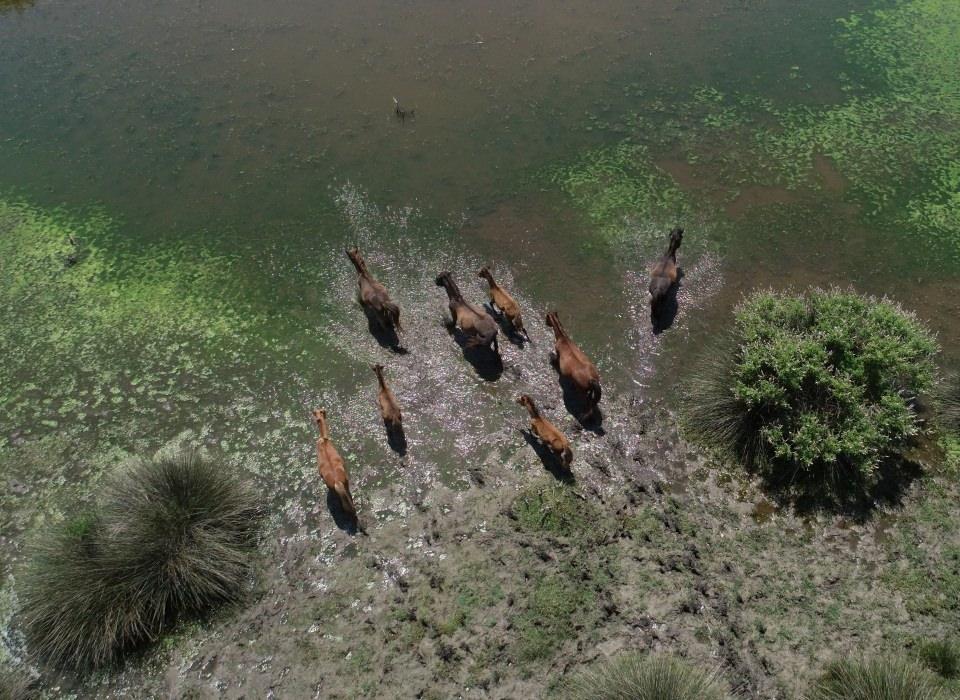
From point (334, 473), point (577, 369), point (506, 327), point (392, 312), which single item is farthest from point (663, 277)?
point (334, 473)

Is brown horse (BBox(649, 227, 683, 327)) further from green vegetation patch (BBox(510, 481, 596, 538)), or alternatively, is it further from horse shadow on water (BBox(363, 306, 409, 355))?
horse shadow on water (BBox(363, 306, 409, 355))

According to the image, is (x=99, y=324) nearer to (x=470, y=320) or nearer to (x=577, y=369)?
(x=470, y=320)

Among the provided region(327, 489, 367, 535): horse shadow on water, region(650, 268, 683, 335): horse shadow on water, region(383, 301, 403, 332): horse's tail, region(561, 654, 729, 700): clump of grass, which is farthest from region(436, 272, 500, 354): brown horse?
region(561, 654, 729, 700): clump of grass

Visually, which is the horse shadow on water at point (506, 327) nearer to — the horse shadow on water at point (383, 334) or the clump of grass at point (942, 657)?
the horse shadow on water at point (383, 334)

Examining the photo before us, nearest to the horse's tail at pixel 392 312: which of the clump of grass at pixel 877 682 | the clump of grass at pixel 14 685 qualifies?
the clump of grass at pixel 14 685

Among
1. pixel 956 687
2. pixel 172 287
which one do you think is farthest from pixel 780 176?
pixel 172 287
